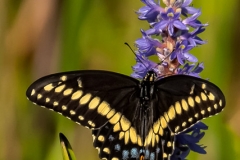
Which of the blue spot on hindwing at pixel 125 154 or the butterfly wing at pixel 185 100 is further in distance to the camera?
the blue spot on hindwing at pixel 125 154

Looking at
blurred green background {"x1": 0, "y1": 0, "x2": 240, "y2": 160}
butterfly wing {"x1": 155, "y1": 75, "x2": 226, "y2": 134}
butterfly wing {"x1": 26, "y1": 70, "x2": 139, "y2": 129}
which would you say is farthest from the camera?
blurred green background {"x1": 0, "y1": 0, "x2": 240, "y2": 160}

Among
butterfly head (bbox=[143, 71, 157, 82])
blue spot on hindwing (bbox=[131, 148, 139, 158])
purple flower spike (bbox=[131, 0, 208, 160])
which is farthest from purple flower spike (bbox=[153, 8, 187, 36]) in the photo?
Result: blue spot on hindwing (bbox=[131, 148, 139, 158])

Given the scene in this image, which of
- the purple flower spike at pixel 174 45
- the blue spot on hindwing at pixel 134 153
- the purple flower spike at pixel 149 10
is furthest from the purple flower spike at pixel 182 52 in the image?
the blue spot on hindwing at pixel 134 153

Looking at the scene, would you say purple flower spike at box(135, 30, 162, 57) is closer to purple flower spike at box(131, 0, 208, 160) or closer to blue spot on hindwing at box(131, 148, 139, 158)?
purple flower spike at box(131, 0, 208, 160)

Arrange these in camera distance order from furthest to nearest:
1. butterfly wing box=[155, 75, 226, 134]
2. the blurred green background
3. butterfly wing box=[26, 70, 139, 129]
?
the blurred green background, butterfly wing box=[26, 70, 139, 129], butterfly wing box=[155, 75, 226, 134]

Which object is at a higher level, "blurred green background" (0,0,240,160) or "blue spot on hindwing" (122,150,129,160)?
"blurred green background" (0,0,240,160)

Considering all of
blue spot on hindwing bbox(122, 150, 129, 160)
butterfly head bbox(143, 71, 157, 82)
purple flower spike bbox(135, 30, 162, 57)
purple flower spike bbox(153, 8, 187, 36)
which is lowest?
blue spot on hindwing bbox(122, 150, 129, 160)

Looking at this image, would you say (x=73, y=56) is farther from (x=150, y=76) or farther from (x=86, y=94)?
(x=150, y=76)

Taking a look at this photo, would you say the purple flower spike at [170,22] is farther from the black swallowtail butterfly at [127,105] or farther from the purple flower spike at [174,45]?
the black swallowtail butterfly at [127,105]
